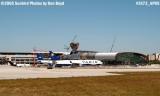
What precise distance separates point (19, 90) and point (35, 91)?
5.79 feet

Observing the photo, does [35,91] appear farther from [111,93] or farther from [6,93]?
[111,93]

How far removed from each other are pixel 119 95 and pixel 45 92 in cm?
693

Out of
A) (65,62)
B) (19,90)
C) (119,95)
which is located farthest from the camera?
(65,62)

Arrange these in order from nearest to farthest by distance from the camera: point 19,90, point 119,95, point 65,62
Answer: point 119,95
point 19,90
point 65,62

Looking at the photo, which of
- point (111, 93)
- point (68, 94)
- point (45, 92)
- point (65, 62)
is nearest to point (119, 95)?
point (111, 93)

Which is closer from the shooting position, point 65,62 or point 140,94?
point 140,94

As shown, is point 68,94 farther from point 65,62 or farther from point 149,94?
point 65,62

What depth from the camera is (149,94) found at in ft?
106

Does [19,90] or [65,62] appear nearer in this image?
[19,90]

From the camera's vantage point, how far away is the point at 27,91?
33.9m

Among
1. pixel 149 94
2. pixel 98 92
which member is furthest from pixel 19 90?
pixel 149 94

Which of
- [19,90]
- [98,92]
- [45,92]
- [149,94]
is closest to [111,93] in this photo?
[98,92]

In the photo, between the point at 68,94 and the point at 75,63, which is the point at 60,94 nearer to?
the point at 68,94

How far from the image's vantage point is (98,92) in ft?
112
